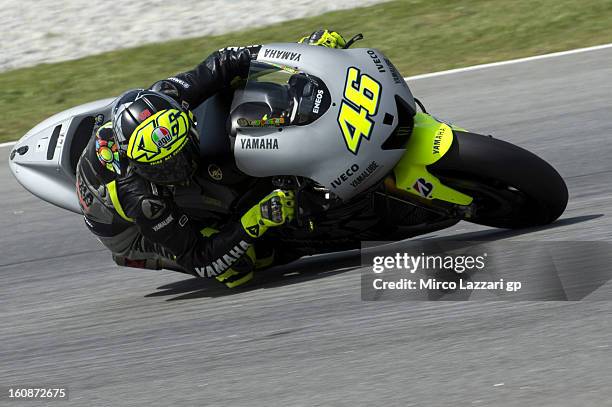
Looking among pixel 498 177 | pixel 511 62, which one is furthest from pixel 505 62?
pixel 498 177

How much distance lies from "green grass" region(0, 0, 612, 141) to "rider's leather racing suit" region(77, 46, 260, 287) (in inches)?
175

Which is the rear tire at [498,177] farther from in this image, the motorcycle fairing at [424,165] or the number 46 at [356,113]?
the number 46 at [356,113]

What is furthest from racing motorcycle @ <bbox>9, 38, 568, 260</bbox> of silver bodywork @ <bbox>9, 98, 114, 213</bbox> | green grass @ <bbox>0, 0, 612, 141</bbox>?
green grass @ <bbox>0, 0, 612, 141</bbox>

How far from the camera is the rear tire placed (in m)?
5.15

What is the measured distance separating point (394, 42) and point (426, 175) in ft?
19.2

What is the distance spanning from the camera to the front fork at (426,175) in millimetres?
5188

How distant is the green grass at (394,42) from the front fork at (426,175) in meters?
4.75

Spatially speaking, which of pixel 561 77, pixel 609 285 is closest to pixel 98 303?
pixel 609 285

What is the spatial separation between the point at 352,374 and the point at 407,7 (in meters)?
8.08

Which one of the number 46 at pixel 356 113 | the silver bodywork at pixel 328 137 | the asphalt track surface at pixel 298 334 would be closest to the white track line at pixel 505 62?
the asphalt track surface at pixel 298 334

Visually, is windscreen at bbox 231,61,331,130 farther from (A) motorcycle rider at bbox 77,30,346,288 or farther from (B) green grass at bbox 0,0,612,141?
(B) green grass at bbox 0,0,612,141

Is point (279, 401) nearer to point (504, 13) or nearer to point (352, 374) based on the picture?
point (352, 374)

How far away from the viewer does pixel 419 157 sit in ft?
17.0

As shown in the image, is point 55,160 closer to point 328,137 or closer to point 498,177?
point 328,137
